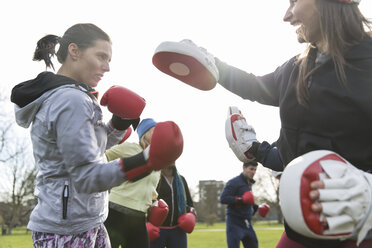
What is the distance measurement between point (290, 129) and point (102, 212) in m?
1.14

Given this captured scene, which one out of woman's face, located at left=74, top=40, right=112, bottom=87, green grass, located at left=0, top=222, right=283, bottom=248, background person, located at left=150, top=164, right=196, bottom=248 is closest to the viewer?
woman's face, located at left=74, top=40, right=112, bottom=87

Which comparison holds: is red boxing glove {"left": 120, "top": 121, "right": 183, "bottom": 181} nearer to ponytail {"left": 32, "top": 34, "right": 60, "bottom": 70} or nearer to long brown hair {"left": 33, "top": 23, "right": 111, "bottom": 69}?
long brown hair {"left": 33, "top": 23, "right": 111, "bottom": 69}

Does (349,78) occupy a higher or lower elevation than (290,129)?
higher

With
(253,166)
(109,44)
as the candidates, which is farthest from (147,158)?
(253,166)

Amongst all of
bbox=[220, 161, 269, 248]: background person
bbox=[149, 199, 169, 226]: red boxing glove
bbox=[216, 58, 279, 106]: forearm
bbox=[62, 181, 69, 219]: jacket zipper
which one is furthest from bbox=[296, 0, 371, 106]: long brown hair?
bbox=[220, 161, 269, 248]: background person

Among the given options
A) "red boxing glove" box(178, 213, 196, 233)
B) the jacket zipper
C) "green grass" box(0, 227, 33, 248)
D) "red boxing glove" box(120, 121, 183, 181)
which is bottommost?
"green grass" box(0, 227, 33, 248)

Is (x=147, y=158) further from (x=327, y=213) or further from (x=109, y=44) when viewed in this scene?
(x=109, y=44)

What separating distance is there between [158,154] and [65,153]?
17.5 inches

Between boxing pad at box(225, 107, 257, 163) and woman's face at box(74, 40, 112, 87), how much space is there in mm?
874

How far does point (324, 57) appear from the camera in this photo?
1808 mm

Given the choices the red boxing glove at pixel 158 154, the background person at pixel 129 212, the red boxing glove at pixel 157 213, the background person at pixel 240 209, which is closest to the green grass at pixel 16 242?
the background person at pixel 240 209

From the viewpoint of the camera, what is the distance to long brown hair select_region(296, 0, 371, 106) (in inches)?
69.3

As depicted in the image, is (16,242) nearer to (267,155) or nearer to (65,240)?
(65,240)

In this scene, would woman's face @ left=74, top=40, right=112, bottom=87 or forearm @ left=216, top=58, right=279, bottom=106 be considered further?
forearm @ left=216, top=58, right=279, bottom=106
